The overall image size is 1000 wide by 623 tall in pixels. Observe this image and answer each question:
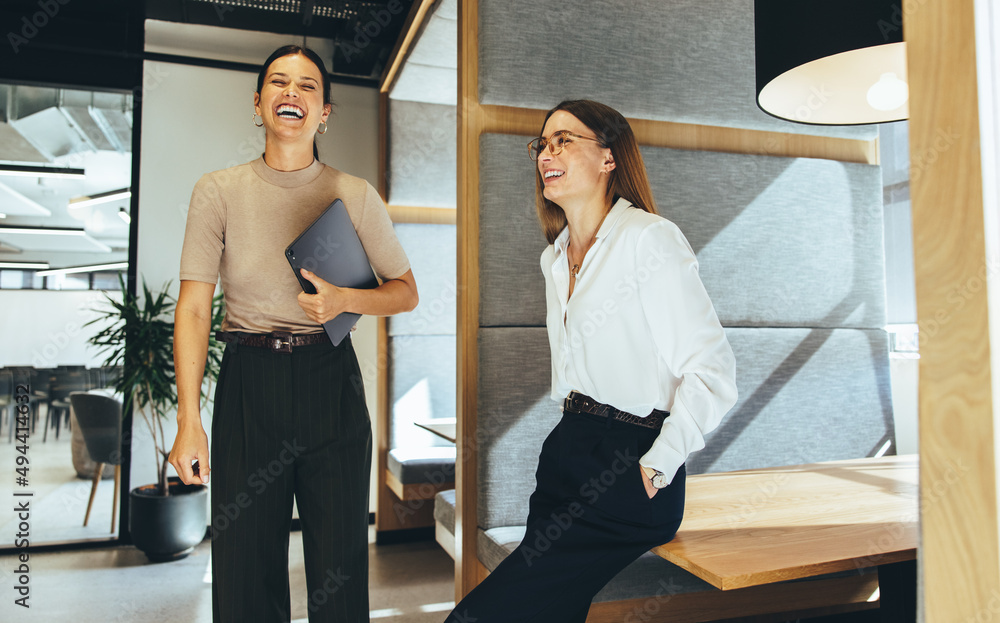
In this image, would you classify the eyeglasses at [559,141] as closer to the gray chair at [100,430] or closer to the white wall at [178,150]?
the white wall at [178,150]

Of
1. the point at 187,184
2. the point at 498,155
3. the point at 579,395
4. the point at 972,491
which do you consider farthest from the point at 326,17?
the point at 972,491

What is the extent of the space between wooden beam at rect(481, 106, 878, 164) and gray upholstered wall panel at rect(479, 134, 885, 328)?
0.07 metres

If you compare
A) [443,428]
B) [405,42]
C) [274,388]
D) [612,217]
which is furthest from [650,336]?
[405,42]

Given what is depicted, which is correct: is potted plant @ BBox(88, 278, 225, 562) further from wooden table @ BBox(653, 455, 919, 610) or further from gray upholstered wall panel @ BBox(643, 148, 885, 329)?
wooden table @ BBox(653, 455, 919, 610)

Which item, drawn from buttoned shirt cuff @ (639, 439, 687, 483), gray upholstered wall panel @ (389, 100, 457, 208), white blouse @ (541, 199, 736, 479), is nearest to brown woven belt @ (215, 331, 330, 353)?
white blouse @ (541, 199, 736, 479)

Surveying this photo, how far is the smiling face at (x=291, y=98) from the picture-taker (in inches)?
63.1

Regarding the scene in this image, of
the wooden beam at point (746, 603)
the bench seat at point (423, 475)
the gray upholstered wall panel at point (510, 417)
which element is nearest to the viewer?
the wooden beam at point (746, 603)

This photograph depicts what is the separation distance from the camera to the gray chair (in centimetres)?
381

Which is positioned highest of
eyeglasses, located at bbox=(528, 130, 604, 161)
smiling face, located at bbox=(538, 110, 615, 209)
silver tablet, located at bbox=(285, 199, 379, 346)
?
eyeglasses, located at bbox=(528, 130, 604, 161)

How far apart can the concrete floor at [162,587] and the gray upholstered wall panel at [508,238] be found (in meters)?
1.45

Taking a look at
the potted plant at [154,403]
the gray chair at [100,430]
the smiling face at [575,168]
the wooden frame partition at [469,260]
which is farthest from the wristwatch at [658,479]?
the gray chair at [100,430]

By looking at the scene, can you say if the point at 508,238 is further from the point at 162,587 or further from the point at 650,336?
the point at 162,587

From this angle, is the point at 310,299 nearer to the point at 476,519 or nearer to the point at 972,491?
the point at 476,519

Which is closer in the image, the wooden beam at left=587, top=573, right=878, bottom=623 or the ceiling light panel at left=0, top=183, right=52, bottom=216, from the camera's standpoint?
the wooden beam at left=587, top=573, right=878, bottom=623
